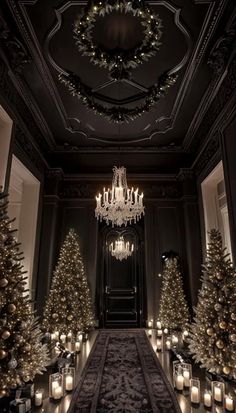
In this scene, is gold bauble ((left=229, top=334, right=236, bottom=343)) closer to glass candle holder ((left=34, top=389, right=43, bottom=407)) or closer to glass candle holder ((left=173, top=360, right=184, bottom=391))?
glass candle holder ((left=173, top=360, right=184, bottom=391))

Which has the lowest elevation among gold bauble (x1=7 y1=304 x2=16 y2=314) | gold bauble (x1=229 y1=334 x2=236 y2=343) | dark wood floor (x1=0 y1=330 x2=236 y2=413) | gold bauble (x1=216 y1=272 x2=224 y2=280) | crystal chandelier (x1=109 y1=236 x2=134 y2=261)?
dark wood floor (x1=0 y1=330 x2=236 y2=413)

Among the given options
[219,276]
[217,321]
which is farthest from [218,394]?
[219,276]

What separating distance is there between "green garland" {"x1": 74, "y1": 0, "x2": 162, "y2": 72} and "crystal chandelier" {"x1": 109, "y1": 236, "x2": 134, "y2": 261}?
480 cm

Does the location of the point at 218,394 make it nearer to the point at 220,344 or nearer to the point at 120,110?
the point at 220,344

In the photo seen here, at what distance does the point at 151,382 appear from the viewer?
3.44m

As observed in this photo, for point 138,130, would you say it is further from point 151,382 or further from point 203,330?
point 151,382

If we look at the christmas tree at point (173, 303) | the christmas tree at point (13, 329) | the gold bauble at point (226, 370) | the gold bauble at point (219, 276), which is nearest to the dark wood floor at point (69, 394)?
the gold bauble at point (226, 370)

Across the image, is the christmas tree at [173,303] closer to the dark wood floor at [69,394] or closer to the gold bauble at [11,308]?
the dark wood floor at [69,394]

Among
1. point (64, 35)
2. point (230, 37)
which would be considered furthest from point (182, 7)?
point (64, 35)

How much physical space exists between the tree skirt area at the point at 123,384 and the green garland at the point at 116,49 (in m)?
4.20

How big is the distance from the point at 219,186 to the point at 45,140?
4579 millimetres

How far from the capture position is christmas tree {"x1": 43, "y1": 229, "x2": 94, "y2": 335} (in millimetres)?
5523

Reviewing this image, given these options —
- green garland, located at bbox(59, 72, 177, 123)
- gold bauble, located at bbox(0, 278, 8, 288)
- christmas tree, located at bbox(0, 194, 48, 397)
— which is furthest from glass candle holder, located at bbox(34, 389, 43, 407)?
green garland, located at bbox(59, 72, 177, 123)

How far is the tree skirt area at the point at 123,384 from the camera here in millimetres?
2814
